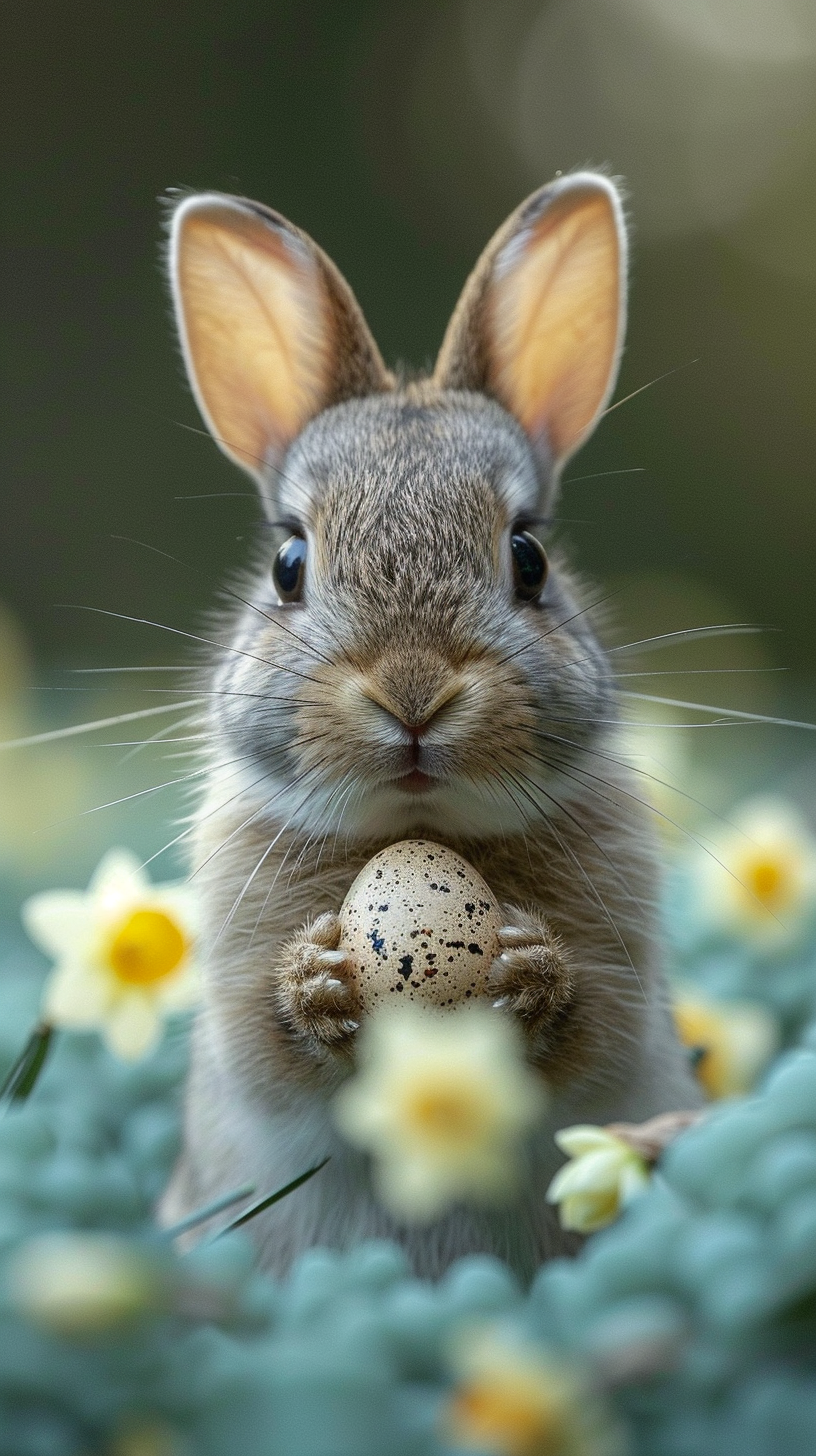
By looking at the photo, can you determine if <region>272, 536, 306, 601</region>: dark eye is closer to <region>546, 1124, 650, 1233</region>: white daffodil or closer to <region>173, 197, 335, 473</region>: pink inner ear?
<region>173, 197, 335, 473</region>: pink inner ear

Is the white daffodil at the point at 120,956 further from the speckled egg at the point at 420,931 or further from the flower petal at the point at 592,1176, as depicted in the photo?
the flower petal at the point at 592,1176

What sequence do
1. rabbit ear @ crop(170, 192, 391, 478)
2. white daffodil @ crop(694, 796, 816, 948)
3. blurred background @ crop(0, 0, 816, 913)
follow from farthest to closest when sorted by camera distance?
1. blurred background @ crop(0, 0, 816, 913)
2. white daffodil @ crop(694, 796, 816, 948)
3. rabbit ear @ crop(170, 192, 391, 478)

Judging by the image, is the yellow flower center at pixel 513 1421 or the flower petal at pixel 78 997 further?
the flower petal at pixel 78 997

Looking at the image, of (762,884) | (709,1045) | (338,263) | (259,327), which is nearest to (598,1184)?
(709,1045)

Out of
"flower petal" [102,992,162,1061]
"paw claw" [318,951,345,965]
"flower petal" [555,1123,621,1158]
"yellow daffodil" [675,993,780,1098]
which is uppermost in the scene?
"paw claw" [318,951,345,965]

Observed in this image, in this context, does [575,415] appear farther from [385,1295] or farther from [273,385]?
[385,1295]

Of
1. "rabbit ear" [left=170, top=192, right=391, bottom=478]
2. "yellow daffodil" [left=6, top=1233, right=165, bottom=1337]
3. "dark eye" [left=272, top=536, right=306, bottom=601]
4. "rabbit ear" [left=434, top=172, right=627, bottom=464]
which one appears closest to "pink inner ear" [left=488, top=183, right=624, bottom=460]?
"rabbit ear" [left=434, top=172, right=627, bottom=464]

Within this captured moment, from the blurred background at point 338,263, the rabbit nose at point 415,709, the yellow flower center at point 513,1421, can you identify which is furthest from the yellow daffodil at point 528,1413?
the blurred background at point 338,263
